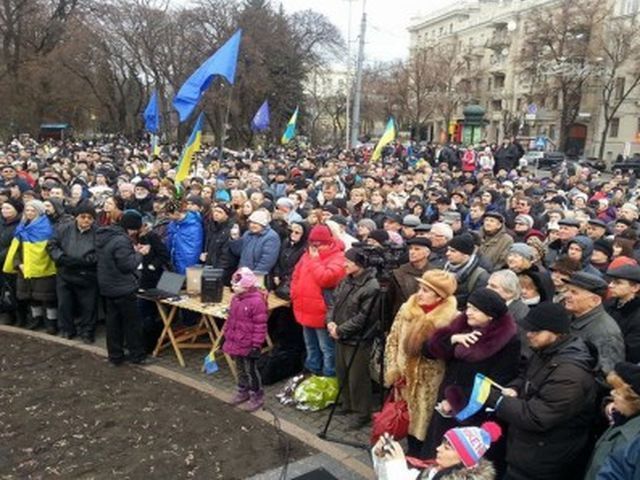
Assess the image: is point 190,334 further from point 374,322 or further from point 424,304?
point 424,304

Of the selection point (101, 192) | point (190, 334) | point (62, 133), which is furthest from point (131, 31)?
point (190, 334)

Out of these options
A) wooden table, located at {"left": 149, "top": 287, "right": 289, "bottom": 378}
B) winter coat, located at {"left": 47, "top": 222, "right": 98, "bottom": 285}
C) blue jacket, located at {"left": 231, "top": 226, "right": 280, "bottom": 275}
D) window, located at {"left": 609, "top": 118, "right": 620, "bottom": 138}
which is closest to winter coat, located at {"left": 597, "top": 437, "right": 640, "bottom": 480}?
wooden table, located at {"left": 149, "top": 287, "right": 289, "bottom": 378}

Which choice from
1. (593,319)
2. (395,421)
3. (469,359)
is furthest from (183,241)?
(593,319)

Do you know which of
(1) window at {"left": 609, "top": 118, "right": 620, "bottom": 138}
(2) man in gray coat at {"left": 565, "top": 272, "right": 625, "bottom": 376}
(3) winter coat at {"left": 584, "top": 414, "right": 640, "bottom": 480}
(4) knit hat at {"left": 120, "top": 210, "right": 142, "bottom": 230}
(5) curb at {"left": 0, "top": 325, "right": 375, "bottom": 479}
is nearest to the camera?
(3) winter coat at {"left": 584, "top": 414, "right": 640, "bottom": 480}

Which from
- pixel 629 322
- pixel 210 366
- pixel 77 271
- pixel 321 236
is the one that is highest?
pixel 321 236

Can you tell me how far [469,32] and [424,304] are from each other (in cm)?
7687

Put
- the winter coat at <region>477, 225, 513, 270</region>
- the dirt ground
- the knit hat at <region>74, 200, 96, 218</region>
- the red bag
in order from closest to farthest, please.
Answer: the red bag → the dirt ground → the winter coat at <region>477, 225, 513, 270</region> → the knit hat at <region>74, 200, 96, 218</region>

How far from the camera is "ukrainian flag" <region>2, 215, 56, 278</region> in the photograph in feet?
25.5

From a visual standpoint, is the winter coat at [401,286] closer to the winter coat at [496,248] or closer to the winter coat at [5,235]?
the winter coat at [496,248]

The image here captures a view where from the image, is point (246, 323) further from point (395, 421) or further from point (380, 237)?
point (395, 421)

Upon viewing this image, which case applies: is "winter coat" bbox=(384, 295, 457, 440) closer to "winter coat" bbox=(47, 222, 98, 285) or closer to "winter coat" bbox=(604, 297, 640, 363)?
"winter coat" bbox=(604, 297, 640, 363)

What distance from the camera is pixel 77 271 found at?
24.7 ft

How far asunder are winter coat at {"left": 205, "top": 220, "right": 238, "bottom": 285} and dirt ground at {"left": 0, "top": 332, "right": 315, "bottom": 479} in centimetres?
162

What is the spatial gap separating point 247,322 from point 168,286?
1667 mm
